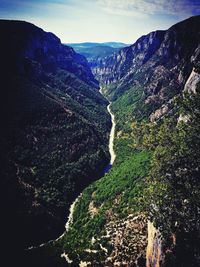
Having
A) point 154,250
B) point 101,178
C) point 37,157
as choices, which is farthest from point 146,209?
point 37,157

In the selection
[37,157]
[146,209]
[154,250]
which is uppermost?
[146,209]

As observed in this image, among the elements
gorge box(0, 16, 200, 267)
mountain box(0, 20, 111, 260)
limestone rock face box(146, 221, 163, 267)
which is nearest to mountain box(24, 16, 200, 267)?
limestone rock face box(146, 221, 163, 267)

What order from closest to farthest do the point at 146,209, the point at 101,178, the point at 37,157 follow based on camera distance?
the point at 146,209
the point at 37,157
the point at 101,178

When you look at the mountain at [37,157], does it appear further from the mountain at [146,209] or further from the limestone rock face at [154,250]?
the limestone rock face at [154,250]

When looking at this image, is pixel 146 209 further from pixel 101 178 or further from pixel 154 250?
pixel 101 178

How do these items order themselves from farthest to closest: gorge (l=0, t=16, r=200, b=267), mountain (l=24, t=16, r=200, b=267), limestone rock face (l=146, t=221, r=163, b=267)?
1. limestone rock face (l=146, t=221, r=163, b=267)
2. gorge (l=0, t=16, r=200, b=267)
3. mountain (l=24, t=16, r=200, b=267)

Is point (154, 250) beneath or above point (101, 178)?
above

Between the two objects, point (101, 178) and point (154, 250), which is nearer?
point (154, 250)

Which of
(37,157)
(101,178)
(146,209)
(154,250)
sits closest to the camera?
(154,250)

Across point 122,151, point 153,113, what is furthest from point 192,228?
point 153,113

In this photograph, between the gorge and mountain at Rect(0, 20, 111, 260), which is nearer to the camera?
the gorge

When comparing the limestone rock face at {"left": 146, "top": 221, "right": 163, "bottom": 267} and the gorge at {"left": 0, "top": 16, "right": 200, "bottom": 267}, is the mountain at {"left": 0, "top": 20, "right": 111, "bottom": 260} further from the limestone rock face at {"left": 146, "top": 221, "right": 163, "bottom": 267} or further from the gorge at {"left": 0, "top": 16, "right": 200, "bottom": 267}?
the limestone rock face at {"left": 146, "top": 221, "right": 163, "bottom": 267}
